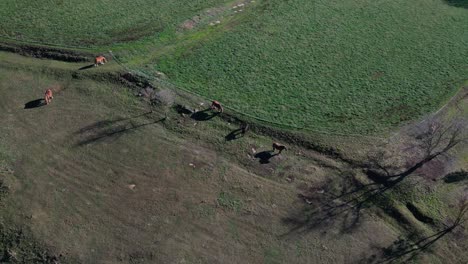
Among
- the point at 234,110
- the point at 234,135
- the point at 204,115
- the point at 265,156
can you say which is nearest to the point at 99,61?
the point at 204,115

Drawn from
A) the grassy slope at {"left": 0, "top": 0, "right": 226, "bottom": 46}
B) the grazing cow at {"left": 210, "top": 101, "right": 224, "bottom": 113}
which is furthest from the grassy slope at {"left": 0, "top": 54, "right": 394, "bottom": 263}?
the grassy slope at {"left": 0, "top": 0, "right": 226, "bottom": 46}

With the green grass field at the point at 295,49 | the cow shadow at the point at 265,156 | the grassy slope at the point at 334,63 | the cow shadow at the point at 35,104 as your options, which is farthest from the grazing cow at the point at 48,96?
the cow shadow at the point at 265,156

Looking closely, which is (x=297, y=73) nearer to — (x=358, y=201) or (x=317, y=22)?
(x=317, y=22)

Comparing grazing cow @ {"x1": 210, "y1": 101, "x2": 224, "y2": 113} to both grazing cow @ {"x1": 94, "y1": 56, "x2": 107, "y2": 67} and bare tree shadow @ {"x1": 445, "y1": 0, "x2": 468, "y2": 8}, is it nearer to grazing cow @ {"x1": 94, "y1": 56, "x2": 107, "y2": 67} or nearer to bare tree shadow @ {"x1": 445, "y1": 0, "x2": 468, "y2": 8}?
grazing cow @ {"x1": 94, "y1": 56, "x2": 107, "y2": 67}

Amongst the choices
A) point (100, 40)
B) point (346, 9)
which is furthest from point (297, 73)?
point (100, 40)

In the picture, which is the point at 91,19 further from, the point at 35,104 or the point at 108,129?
the point at 108,129

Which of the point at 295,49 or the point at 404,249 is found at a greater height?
the point at 295,49
